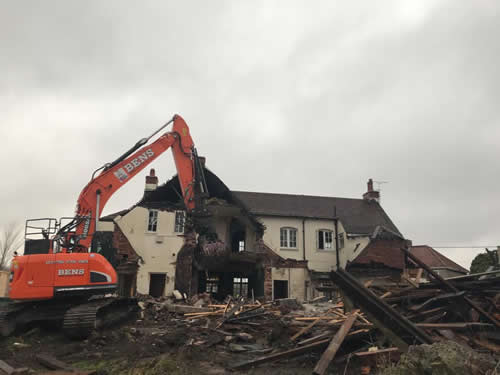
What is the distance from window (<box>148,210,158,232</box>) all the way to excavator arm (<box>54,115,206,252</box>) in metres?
8.64

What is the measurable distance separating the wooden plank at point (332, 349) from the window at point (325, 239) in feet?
70.5

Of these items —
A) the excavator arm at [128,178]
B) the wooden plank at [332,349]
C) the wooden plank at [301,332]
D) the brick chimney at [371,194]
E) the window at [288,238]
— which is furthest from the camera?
the brick chimney at [371,194]

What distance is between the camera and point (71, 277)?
11.0m

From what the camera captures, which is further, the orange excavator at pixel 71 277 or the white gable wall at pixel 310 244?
the white gable wall at pixel 310 244

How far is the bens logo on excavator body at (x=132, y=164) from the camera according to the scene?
13.5 meters

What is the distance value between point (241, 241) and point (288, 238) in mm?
4351

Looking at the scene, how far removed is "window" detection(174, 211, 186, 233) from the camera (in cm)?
2491

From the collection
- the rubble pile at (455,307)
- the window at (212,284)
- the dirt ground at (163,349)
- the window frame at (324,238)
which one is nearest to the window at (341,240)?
the window frame at (324,238)

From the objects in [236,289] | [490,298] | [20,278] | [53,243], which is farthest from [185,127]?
[236,289]

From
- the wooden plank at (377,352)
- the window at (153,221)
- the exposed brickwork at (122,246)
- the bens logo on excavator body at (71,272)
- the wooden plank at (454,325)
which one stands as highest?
the window at (153,221)

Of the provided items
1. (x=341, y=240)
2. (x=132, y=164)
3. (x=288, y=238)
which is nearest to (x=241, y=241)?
(x=288, y=238)

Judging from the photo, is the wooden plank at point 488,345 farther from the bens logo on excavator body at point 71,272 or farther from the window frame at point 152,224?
the window frame at point 152,224

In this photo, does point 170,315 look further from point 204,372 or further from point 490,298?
point 490,298

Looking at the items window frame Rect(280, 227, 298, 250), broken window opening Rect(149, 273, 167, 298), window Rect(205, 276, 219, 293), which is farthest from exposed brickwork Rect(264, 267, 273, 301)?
broken window opening Rect(149, 273, 167, 298)
